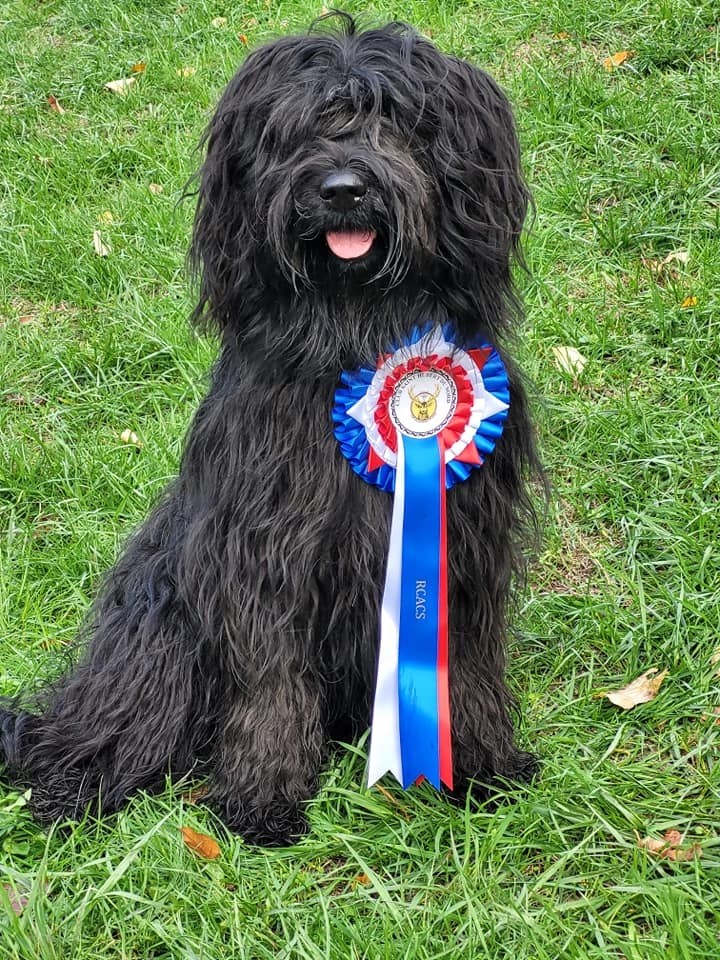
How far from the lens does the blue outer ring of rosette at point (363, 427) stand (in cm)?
238

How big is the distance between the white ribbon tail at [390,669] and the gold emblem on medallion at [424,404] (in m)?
0.07

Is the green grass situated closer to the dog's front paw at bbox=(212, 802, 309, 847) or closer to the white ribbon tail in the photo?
the dog's front paw at bbox=(212, 802, 309, 847)

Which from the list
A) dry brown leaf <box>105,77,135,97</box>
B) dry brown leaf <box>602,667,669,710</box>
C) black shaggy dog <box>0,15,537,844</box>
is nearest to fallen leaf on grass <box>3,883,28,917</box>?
black shaggy dog <box>0,15,537,844</box>

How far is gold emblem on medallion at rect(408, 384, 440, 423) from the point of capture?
2.48m

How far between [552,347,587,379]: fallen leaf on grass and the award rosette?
61.8 inches

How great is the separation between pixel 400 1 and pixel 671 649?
375 cm

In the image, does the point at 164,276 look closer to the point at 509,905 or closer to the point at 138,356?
the point at 138,356

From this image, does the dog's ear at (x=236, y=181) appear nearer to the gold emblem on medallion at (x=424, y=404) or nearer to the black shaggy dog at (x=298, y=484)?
the black shaggy dog at (x=298, y=484)

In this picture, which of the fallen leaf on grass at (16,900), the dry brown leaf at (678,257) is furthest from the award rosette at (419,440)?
the dry brown leaf at (678,257)

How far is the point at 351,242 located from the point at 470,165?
29 centimetres

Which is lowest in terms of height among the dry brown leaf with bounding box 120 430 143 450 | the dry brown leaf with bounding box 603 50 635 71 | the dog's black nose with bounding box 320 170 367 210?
the dry brown leaf with bounding box 120 430 143 450

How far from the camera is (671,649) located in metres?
3.12

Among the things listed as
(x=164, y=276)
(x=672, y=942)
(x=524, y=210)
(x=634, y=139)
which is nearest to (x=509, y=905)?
(x=672, y=942)

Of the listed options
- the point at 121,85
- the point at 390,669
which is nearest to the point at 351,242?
the point at 390,669
